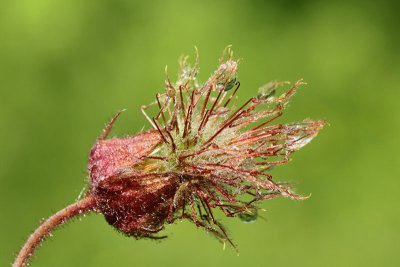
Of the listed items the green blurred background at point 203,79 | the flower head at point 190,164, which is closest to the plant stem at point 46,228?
the flower head at point 190,164

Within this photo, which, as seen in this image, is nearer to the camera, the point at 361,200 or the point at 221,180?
the point at 221,180

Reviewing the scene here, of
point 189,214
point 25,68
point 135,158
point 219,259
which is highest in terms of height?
point 25,68

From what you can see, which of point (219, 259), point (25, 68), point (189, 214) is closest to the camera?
point (189, 214)

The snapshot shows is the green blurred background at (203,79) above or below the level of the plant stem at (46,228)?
above

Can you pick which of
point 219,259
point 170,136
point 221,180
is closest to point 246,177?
point 221,180

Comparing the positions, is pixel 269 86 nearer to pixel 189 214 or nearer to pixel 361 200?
pixel 189 214

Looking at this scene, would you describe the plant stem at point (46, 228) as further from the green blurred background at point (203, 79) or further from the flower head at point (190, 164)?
the green blurred background at point (203, 79)

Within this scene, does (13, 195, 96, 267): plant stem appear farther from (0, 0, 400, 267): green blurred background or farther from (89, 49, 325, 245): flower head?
(0, 0, 400, 267): green blurred background
